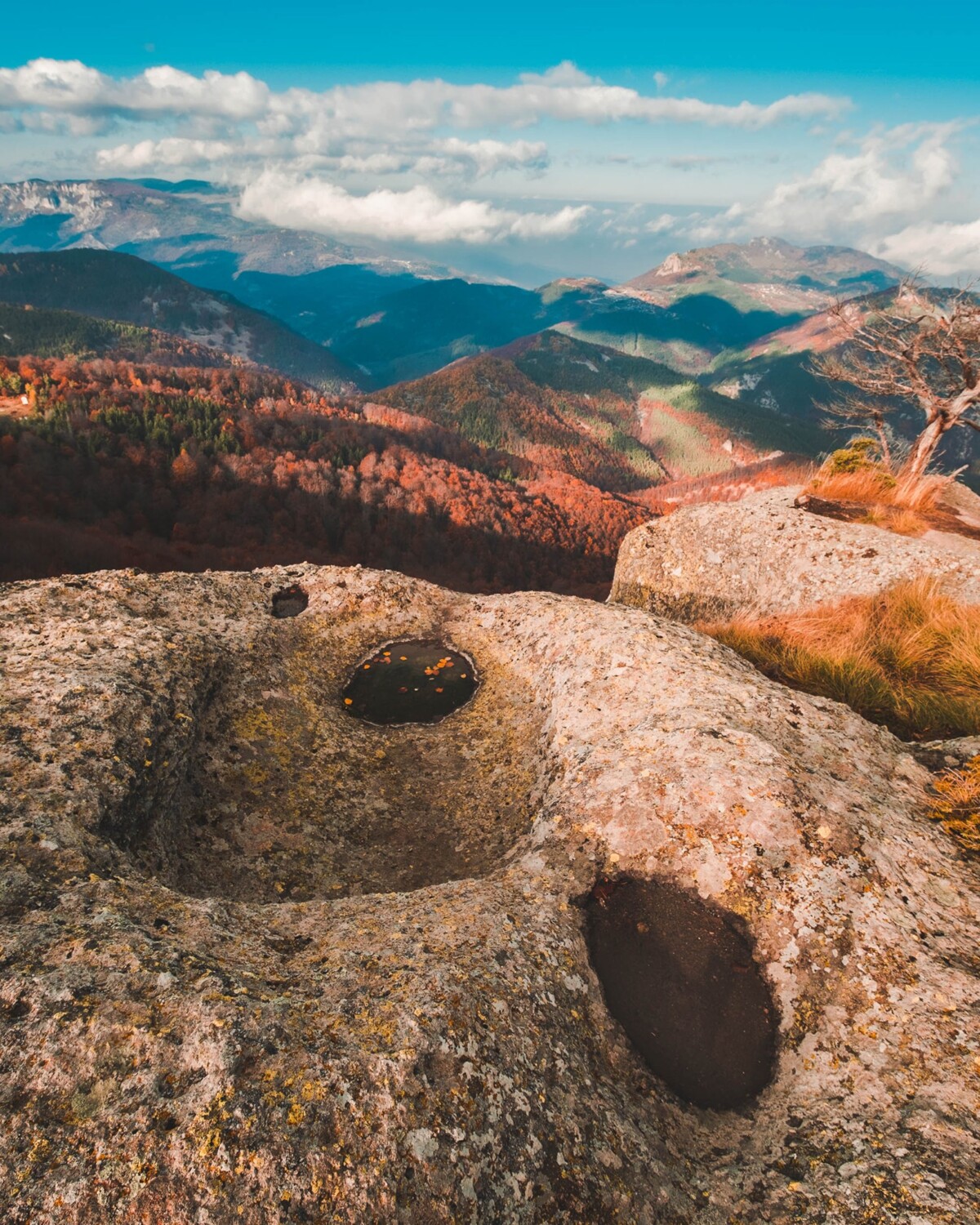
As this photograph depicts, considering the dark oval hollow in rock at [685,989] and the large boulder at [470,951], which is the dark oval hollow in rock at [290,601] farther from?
the dark oval hollow in rock at [685,989]

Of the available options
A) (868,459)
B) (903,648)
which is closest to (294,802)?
(903,648)

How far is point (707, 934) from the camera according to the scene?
250 inches

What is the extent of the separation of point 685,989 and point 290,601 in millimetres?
11236

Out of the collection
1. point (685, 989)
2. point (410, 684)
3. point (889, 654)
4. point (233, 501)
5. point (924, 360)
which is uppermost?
point (924, 360)

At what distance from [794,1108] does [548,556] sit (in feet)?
535

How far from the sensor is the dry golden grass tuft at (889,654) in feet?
33.6

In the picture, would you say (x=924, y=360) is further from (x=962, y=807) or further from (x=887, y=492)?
(x=962, y=807)

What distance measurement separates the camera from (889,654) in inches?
481

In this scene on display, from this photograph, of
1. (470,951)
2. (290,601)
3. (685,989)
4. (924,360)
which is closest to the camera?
(470,951)

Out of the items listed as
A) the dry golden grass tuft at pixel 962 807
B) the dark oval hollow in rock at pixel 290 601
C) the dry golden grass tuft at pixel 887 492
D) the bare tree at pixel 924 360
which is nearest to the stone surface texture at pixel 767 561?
the dry golden grass tuft at pixel 887 492

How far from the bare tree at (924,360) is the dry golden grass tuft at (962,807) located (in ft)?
55.2

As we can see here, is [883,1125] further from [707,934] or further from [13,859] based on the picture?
[13,859]

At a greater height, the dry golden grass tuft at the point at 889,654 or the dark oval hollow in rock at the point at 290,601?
the dry golden grass tuft at the point at 889,654

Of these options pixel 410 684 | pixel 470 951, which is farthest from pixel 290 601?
pixel 470 951
